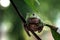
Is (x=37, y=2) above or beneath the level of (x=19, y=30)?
above

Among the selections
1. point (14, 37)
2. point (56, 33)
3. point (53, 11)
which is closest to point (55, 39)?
point (56, 33)

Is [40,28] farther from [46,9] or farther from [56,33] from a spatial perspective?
[46,9]

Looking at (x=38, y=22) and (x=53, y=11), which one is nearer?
(x=38, y=22)

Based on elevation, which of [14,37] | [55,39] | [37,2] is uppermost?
[37,2]

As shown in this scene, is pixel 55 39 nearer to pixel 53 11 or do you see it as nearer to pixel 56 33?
pixel 56 33

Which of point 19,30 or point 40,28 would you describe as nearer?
point 40,28

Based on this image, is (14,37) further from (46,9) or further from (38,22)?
(38,22)

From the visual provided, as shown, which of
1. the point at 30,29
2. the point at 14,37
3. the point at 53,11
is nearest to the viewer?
the point at 30,29

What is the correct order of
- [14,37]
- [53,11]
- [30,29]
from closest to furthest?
[30,29], [14,37], [53,11]

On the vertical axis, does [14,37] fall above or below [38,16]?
below
